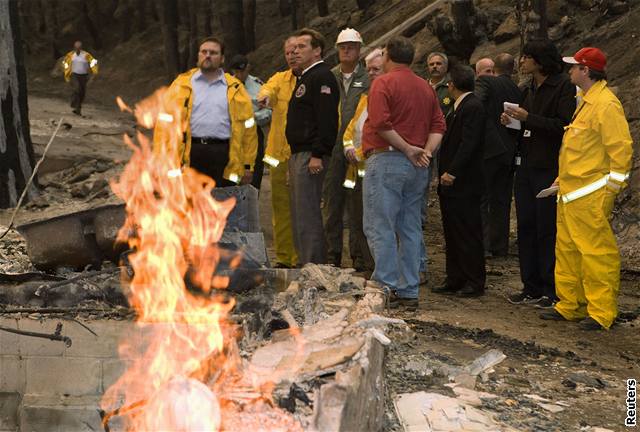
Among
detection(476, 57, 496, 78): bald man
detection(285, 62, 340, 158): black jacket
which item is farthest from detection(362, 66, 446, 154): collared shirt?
detection(476, 57, 496, 78): bald man

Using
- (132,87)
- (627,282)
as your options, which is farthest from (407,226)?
(132,87)

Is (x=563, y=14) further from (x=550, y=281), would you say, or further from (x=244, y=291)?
(x=244, y=291)

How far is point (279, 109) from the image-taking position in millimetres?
9031

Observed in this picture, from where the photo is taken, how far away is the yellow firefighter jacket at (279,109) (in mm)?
8984

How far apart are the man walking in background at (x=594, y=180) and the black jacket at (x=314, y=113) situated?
6.95ft

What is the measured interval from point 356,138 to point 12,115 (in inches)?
253

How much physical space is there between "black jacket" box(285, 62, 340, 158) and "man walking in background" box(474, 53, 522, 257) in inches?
94.8

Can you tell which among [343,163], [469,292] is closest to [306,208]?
[343,163]

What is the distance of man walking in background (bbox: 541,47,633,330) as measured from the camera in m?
7.18

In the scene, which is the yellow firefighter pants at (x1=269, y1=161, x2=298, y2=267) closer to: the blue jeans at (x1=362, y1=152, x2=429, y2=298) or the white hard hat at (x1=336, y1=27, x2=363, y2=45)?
the white hard hat at (x1=336, y1=27, x2=363, y2=45)

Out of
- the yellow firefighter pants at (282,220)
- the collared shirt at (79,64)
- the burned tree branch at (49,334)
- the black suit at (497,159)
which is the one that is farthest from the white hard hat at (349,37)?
the collared shirt at (79,64)

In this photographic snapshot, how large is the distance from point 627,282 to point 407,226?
9.17ft

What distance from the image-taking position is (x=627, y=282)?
30.2ft

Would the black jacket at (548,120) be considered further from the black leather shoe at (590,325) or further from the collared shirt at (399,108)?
the black leather shoe at (590,325)
